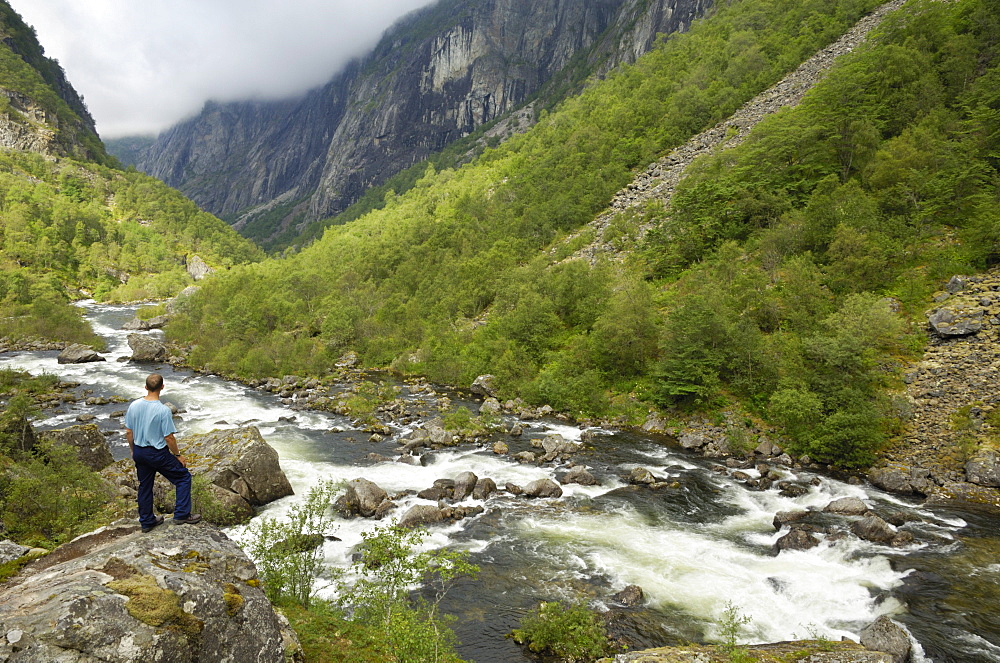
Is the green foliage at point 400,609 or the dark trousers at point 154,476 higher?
the dark trousers at point 154,476

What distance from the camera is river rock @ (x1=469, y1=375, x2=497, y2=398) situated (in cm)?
3694

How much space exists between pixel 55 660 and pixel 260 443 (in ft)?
52.4

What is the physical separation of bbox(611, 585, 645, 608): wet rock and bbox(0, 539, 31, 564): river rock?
12.6 meters

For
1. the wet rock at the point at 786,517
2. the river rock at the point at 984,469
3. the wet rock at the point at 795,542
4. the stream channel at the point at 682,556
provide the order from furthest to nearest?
the river rock at the point at 984,469
the wet rock at the point at 786,517
the wet rock at the point at 795,542
the stream channel at the point at 682,556

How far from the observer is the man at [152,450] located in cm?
689

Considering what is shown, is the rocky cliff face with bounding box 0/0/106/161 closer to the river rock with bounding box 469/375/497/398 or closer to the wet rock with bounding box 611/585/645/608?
the river rock with bounding box 469/375/497/398

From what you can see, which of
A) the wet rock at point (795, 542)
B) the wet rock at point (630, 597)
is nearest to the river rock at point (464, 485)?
the wet rock at point (630, 597)

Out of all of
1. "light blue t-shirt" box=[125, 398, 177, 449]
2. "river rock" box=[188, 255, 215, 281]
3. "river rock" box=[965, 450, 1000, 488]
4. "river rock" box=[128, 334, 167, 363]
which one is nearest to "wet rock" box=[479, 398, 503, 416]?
"river rock" box=[965, 450, 1000, 488]

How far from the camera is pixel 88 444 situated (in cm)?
1938

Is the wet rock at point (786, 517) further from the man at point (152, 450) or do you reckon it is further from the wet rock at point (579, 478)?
the man at point (152, 450)

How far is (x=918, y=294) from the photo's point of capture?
2512 cm

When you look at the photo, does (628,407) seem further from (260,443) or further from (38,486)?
(38,486)

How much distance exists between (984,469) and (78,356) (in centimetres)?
6690

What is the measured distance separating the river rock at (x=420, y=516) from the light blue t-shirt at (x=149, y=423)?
11440 mm
